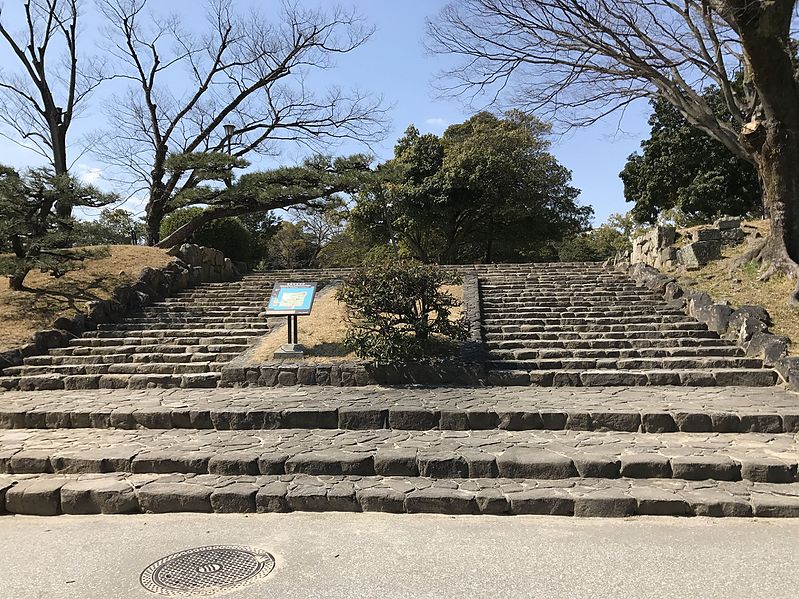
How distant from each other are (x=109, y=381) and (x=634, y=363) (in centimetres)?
827

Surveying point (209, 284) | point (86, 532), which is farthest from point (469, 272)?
point (86, 532)

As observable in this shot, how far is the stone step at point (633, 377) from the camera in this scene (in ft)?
26.2

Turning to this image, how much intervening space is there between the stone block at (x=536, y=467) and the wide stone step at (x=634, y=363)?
3.43 m

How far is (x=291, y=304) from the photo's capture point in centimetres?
911

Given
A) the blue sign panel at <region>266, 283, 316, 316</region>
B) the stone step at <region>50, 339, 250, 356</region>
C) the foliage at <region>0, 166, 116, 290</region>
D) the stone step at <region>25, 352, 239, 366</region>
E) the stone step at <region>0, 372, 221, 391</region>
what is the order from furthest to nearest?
the foliage at <region>0, 166, 116, 290</region> < the stone step at <region>50, 339, 250, 356</region> < the stone step at <region>25, 352, 239, 366</region> < the blue sign panel at <region>266, 283, 316, 316</region> < the stone step at <region>0, 372, 221, 391</region>

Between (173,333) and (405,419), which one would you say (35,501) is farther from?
(173,333)

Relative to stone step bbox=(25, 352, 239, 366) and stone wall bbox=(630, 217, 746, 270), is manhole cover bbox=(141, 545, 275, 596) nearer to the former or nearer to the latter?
stone step bbox=(25, 352, 239, 366)

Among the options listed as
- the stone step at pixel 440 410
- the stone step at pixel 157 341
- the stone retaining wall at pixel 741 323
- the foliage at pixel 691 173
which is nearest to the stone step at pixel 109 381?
the stone step at pixel 440 410

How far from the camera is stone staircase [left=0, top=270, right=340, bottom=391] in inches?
352

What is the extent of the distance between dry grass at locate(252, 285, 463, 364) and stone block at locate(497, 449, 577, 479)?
390cm

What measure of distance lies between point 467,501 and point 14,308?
11.2 meters

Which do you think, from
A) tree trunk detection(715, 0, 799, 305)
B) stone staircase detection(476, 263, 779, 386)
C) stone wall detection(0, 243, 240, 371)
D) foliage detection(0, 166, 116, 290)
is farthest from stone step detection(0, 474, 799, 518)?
foliage detection(0, 166, 116, 290)

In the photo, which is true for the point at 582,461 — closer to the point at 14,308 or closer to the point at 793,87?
the point at 793,87

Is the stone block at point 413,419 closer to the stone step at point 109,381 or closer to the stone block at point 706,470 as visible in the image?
the stone block at point 706,470
